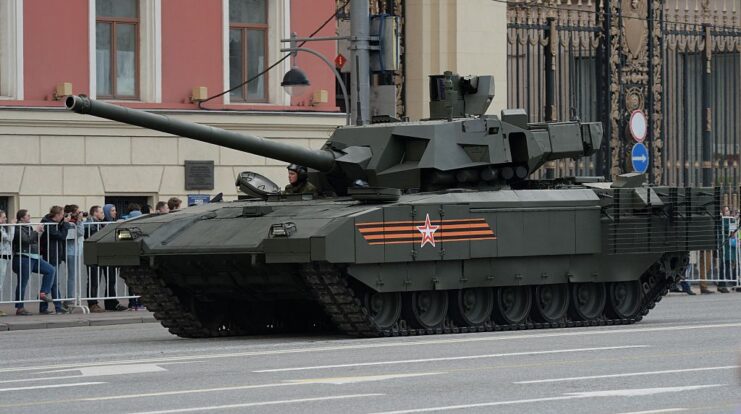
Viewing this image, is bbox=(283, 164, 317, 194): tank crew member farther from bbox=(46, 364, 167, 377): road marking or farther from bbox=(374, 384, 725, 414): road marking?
bbox=(374, 384, 725, 414): road marking

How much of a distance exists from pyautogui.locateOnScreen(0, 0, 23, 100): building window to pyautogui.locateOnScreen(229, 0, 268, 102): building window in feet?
12.0

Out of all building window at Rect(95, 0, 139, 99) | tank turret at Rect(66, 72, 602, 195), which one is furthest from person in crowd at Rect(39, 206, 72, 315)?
tank turret at Rect(66, 72, 602, 195)

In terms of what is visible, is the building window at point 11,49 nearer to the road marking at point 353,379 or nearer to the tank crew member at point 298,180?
the tank crew member at point 298,180

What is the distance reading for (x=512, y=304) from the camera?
2039cm

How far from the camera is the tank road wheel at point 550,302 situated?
20594 millimetres

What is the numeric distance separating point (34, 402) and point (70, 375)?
2104 millimetres

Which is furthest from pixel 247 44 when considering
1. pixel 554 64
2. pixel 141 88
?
pixel 554 64

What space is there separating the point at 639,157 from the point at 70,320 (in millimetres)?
11008

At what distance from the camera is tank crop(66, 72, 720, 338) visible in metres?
18.5

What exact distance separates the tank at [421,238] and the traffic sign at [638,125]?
28.3 feet

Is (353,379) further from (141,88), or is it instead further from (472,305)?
(141,88)

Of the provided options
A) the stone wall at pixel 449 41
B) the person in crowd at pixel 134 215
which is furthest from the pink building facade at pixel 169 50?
the person in crowd at pixel 134 215

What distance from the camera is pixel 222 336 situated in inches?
802

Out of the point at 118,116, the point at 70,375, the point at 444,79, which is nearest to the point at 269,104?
the point at 444,79
